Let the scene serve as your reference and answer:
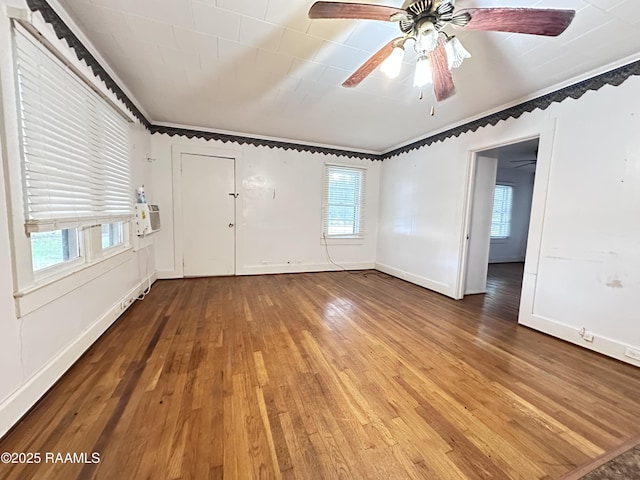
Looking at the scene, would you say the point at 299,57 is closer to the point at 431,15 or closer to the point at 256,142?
the point at 431,15

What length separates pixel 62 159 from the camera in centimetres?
Result: 185

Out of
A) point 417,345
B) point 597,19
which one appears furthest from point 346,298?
point 597,19

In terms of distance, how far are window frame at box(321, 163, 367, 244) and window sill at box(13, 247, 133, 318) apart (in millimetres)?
3530

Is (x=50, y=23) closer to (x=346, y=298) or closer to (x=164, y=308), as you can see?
(x=164, y=308)

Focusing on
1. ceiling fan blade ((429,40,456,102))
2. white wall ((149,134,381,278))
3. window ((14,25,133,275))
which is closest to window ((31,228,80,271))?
window ((14,25,133,275))

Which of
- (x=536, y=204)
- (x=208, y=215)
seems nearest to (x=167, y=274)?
(x=208, y=215)

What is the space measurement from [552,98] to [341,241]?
3.74 meters

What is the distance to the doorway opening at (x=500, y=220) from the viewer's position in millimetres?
3807

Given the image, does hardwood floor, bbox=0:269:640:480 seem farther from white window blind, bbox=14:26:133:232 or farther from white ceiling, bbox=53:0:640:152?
white ceiling, bbox=53:0:640:152

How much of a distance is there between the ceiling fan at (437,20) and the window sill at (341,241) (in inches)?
151

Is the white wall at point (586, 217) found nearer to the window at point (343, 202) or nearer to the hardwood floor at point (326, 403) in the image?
the hardwood floor at point (326, 403)

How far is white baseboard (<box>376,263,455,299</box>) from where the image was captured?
152 inches

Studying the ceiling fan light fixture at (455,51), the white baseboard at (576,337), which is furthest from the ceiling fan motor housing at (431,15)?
the white baseboard at (576,337)

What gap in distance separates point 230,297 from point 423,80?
130 inches
